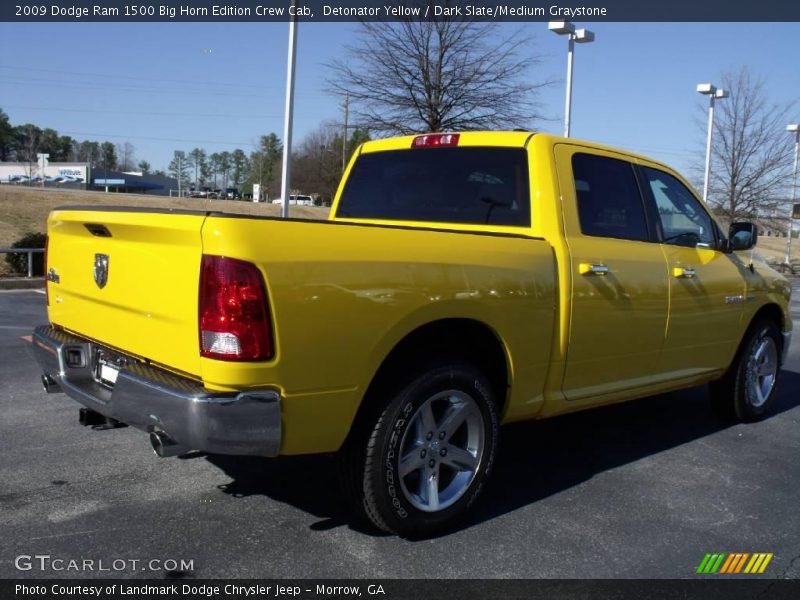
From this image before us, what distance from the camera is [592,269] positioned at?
13.6ft

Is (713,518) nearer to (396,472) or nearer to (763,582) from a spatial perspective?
(763,582)

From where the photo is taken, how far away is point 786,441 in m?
5.57

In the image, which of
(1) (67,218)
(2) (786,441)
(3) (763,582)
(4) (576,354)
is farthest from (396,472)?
(2) (786,441)

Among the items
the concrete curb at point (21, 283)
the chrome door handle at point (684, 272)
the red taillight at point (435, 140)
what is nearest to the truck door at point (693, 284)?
the chrome door handle at point (684, 272)

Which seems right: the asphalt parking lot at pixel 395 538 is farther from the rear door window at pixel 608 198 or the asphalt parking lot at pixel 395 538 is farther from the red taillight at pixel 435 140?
the red taillight at pixel 435 140

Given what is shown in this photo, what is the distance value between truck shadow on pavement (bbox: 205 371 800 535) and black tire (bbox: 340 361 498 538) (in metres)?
0.23

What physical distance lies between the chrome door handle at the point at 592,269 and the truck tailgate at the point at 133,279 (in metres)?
2.10

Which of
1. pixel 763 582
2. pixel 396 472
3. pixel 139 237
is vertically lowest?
pixel 763 582

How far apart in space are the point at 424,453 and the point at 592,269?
1.42 meters

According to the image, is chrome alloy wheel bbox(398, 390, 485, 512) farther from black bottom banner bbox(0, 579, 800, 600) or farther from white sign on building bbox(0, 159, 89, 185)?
white sign on building bbox(0, 159, 89, 185)

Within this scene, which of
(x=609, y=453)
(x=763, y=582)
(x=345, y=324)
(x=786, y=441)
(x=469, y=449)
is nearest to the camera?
(x=345, y=324)

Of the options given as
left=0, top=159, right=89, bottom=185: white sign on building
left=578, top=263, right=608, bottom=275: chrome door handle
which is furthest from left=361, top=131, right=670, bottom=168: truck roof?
left=0, top=159, right=89, bottom=185: white sign on building

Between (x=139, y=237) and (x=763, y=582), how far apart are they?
313 centimetres

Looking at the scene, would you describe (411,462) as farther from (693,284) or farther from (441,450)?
(693,284)
